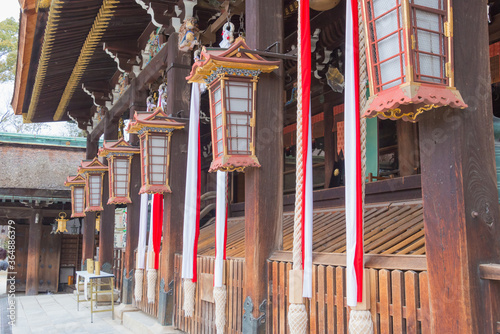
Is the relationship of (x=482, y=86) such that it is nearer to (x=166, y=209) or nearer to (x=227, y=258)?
(x=227, y=258)

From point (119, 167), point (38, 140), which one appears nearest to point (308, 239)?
point (119, 167)

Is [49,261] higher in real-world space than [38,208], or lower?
lower

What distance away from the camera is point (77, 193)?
13086 mm

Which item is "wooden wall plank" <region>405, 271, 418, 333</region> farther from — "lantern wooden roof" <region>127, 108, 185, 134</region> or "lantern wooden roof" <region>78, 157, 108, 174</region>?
"lantern wooden roof" <region>78, 157, 108, 174</region>

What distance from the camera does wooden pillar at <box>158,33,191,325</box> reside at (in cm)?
660

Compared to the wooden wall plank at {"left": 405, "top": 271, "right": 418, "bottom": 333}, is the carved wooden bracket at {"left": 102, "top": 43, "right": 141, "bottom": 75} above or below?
above

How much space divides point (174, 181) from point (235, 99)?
8.99ft

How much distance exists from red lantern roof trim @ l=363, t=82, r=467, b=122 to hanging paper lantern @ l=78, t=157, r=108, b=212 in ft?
30.8

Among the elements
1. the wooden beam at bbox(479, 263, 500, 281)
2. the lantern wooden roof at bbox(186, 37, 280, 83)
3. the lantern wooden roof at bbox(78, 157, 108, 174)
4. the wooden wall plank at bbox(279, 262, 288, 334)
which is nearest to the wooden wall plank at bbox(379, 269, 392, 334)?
the wooden beam at bbox(479, 263, 500, 281)

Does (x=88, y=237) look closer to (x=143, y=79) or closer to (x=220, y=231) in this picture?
(x=143, y=79)

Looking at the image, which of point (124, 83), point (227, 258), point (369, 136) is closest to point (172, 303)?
point (227, 258)

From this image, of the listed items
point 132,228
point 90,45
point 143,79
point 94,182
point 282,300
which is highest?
point 90,45

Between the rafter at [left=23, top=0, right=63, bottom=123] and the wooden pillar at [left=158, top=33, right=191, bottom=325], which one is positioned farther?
the rafter at [left=23, top=0, right=63, bottom=123]

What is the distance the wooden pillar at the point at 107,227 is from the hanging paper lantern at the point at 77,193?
181cm
